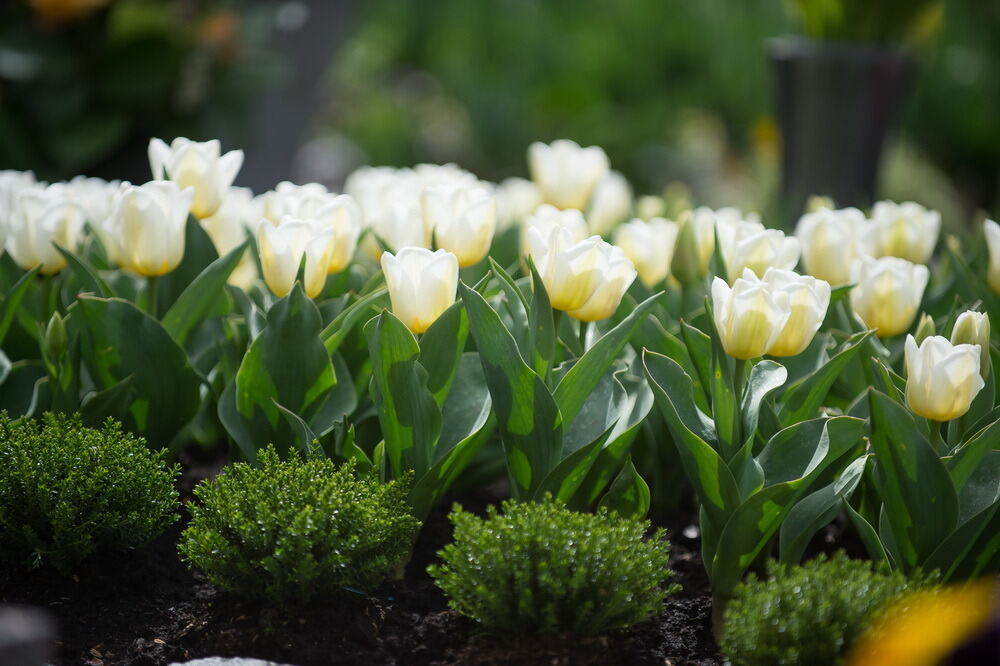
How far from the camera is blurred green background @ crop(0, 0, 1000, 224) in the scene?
14.6ft

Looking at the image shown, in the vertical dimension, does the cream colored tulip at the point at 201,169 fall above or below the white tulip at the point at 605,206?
above

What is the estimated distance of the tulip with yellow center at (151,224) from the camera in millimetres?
1697

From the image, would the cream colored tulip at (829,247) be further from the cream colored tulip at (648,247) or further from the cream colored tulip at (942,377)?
the cream colored tulip at (942,377)

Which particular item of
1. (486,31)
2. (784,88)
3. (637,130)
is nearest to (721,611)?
(784,88)

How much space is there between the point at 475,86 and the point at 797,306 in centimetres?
549

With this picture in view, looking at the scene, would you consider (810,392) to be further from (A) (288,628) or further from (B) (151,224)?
(B) (151,224)

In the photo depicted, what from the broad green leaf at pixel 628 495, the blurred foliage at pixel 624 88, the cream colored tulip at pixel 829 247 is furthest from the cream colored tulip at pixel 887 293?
the blurred foliage at pixel 624 88

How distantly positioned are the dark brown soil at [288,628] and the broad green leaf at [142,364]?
7.9 inches

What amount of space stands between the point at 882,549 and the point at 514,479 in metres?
0.51

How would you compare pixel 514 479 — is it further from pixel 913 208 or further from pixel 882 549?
pixel 913 208

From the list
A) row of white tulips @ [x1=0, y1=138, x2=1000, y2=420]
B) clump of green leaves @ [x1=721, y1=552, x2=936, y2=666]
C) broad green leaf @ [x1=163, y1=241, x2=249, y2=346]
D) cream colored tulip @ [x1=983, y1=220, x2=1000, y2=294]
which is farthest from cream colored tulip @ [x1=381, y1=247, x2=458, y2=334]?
cream colored tulip @ [x1=983, y1=220, x2=1000, y2=294]

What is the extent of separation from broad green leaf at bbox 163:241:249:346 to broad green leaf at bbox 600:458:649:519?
677 millimetres

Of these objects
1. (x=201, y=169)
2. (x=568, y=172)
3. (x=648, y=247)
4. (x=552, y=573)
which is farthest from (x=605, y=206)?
(x=552, y=573)

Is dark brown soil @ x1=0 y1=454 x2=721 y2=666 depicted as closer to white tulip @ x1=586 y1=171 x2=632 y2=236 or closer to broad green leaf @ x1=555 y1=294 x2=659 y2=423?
broad green leaf @ x1=555 y1=294 x2=659 y2=423
